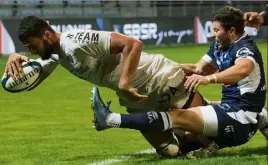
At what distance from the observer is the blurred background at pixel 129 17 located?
20297 mm

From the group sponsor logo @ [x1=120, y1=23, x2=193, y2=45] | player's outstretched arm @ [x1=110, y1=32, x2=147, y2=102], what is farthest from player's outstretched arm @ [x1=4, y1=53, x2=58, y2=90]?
sponsor logo @ [x1=120, y1=23, x2=193, y2=45]

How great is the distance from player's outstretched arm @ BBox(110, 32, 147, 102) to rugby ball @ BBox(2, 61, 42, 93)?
2.64ft

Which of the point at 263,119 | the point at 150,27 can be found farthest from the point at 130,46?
the point at 150,27

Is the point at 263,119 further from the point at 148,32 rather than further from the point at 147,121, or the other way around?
the point at 148,32

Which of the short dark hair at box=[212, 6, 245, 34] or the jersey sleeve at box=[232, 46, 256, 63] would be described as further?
the short dark hair at box=[212, 6, 245, 34]

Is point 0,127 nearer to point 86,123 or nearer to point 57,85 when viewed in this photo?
point 86,123

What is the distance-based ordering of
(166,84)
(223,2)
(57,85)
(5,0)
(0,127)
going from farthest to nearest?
1. (223,2)
2. (5,0)
3. (57,85)
4. (0,127)
5. (166,84)

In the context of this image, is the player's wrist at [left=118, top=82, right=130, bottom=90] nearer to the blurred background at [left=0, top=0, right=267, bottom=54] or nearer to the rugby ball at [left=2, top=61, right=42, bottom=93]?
the rugby ball at [left=2, top=61, right=42, bottom=93]

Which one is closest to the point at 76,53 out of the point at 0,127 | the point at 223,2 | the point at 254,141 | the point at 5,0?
the point at 254,141

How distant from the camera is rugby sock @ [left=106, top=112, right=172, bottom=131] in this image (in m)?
5.29

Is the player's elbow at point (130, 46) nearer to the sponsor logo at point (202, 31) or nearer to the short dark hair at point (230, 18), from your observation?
the short dark hair at point (230, 18)

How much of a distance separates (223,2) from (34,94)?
19.1 metres

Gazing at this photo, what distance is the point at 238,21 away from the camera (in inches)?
215

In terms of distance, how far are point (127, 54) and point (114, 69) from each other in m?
0.38
